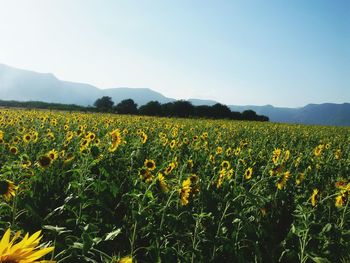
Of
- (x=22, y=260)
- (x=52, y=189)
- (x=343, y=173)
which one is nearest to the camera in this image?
(x=22, y=260)

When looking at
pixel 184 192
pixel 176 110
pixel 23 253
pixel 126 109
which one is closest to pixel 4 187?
pixel 184 192

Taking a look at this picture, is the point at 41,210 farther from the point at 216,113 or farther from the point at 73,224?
the point at 216,113

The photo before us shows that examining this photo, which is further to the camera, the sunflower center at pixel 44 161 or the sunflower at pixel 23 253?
the sunflower center at pixel 44 161

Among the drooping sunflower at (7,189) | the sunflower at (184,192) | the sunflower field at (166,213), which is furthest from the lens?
→ the sunflower at (184,192)

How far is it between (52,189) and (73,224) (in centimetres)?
116

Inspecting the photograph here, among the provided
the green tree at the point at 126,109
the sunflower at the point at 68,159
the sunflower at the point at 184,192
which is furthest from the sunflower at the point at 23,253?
the green tree at the point at 126,109

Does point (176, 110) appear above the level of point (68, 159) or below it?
above

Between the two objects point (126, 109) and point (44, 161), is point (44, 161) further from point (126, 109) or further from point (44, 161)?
point (126, 109)

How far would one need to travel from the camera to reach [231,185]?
15.2ft

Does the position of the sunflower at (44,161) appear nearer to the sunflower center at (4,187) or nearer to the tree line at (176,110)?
the sunflower center at (4,187)

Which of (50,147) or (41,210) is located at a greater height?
(50,147)

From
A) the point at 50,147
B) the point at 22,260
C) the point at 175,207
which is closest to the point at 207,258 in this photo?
the point at 175,207

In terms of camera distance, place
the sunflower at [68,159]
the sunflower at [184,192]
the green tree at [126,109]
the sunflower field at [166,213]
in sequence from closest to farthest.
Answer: the sunflower field at [166,213], the sunflower at [184,192], the sunflower at [68,159], the green tree at [126,109]

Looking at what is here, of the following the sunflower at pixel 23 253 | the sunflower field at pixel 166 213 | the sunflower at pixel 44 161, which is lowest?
the sunflower field at pixel 166 213
